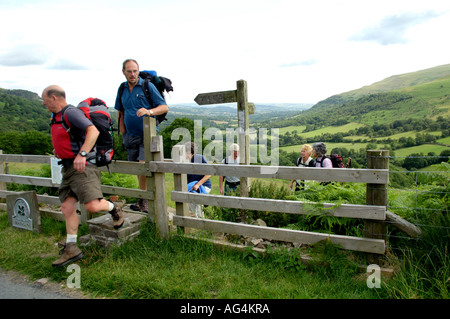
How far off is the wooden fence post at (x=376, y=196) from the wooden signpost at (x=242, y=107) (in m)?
2.44

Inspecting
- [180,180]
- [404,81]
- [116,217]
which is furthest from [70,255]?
[404,81]

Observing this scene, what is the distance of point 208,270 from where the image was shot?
3920mm

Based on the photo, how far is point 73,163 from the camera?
4.20 m

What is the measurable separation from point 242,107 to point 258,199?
7.06 feet

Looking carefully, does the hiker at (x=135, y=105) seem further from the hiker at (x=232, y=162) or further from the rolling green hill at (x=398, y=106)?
the rolling green hill at (x=398, y=106)

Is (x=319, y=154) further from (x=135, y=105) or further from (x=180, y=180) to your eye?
(x=135, y=105)

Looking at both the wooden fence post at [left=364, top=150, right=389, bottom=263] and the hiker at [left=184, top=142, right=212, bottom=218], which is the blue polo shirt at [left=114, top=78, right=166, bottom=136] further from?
the wooden fence post at [left=364, top=150, right=389, bottom=263]

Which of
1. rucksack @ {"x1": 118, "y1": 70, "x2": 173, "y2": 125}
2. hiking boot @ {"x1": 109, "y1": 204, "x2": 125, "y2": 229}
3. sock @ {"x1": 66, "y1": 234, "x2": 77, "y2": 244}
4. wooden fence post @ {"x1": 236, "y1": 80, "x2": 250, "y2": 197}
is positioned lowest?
sock @ {"x1": 66, "y1": 234, "x2": 77, "y2": 244}

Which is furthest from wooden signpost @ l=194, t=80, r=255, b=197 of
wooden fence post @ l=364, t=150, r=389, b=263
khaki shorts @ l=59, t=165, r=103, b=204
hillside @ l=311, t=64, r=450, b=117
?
hillside @ l=311, t=64, r=450, b=117

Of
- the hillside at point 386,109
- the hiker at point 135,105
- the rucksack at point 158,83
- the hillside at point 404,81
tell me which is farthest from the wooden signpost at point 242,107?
the hillside at point 404,81

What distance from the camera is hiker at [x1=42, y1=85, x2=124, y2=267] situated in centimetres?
409
